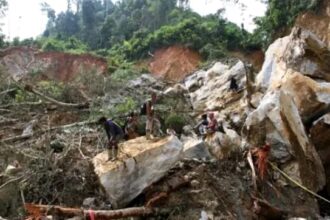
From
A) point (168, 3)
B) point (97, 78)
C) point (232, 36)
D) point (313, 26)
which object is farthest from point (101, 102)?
point (168, 3)

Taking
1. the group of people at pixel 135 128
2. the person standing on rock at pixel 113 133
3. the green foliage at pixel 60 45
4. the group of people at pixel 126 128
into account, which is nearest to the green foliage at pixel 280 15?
the group of people at pixel 135 128

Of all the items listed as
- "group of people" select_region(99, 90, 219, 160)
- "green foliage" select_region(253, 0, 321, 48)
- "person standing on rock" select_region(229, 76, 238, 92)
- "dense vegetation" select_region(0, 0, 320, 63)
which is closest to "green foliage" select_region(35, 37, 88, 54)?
"dense vegetation" select_region(0, 0, 320, 63)

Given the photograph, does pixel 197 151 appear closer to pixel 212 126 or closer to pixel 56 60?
pixel 212 126

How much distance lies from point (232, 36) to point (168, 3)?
11.6 m

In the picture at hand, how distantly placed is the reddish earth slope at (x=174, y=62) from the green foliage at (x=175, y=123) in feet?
49.3

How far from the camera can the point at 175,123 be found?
571 inches

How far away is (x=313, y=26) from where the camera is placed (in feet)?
65.7

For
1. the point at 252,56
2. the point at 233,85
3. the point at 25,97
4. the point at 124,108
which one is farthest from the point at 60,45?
the point at 124,108

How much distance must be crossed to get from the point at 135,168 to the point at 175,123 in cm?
550

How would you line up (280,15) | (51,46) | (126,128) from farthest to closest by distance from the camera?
(51,46) < (280,15) < (126,128)

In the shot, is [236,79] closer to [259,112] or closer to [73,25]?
[259,112]

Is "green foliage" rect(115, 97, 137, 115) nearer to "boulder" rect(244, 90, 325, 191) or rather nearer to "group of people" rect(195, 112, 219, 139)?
"group of people" rect(195, 112, 219, 139)

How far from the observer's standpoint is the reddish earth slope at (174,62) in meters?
30.1

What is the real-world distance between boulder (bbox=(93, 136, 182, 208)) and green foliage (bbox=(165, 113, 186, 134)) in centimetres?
476
